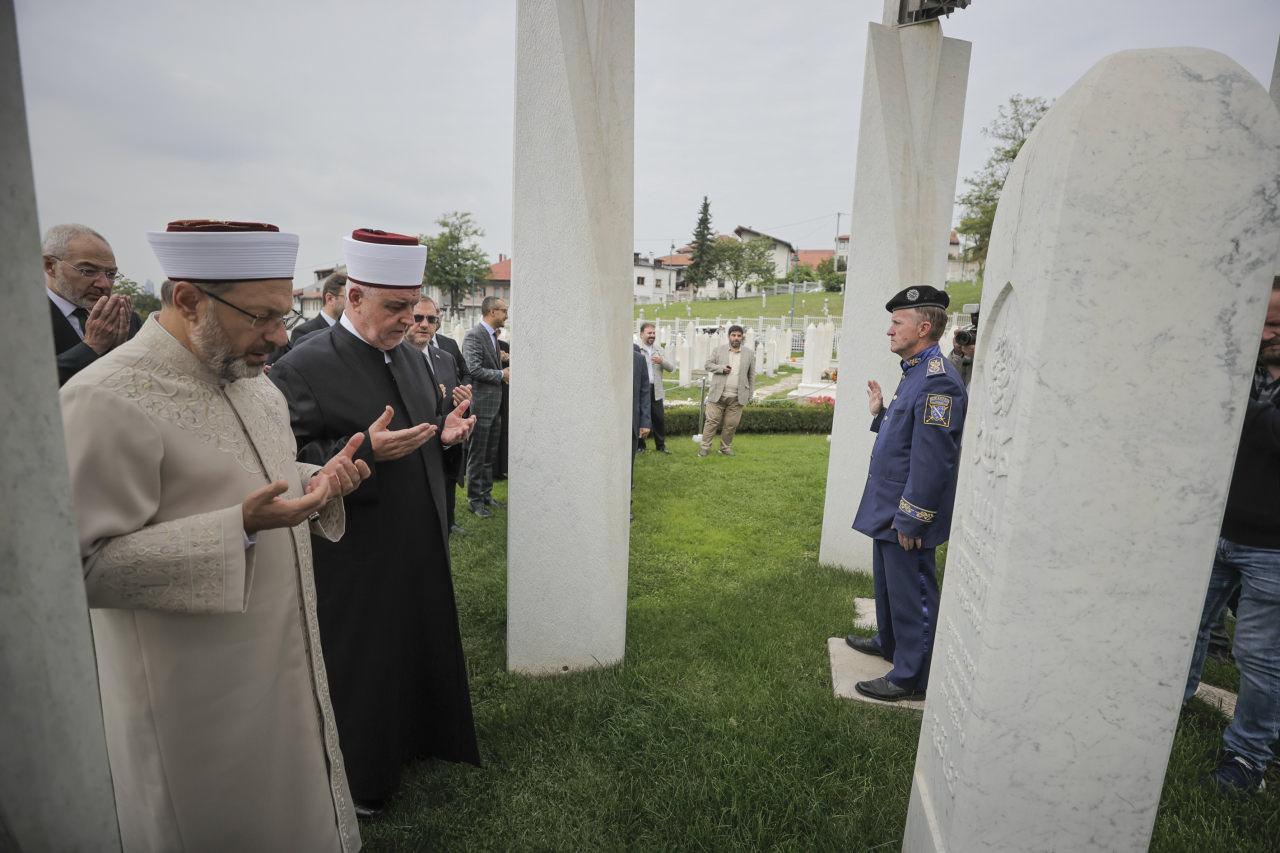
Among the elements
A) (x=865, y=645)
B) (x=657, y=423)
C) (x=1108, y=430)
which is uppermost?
(x=1108, y=430)

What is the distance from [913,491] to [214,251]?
10.3 ft

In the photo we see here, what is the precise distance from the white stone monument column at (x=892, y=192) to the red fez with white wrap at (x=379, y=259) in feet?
12.0

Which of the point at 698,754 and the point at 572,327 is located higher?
the point at 572,327

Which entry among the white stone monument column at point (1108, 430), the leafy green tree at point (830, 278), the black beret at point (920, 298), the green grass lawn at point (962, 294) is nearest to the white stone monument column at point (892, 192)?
the black beret at point (920, 298)

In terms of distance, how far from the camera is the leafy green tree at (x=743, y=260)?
233 ft

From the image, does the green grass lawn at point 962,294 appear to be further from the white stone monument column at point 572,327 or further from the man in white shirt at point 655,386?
the white stone monument column at point 572,327

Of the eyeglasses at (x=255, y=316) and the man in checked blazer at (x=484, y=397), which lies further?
the man in checked blazer at (x=484, y=397)

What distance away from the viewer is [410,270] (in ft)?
9.20

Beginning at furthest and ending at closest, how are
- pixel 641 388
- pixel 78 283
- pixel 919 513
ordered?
pixel 641 388 < pixel 78 283 < pixel 919 513

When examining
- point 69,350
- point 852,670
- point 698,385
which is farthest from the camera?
point 698,385

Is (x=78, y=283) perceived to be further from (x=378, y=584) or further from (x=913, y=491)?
(x=913, y=491)

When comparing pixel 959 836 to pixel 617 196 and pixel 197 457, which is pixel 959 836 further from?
pixel 617 196

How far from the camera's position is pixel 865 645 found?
4125mm

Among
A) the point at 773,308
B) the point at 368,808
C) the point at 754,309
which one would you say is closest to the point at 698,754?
the point at 368,808
